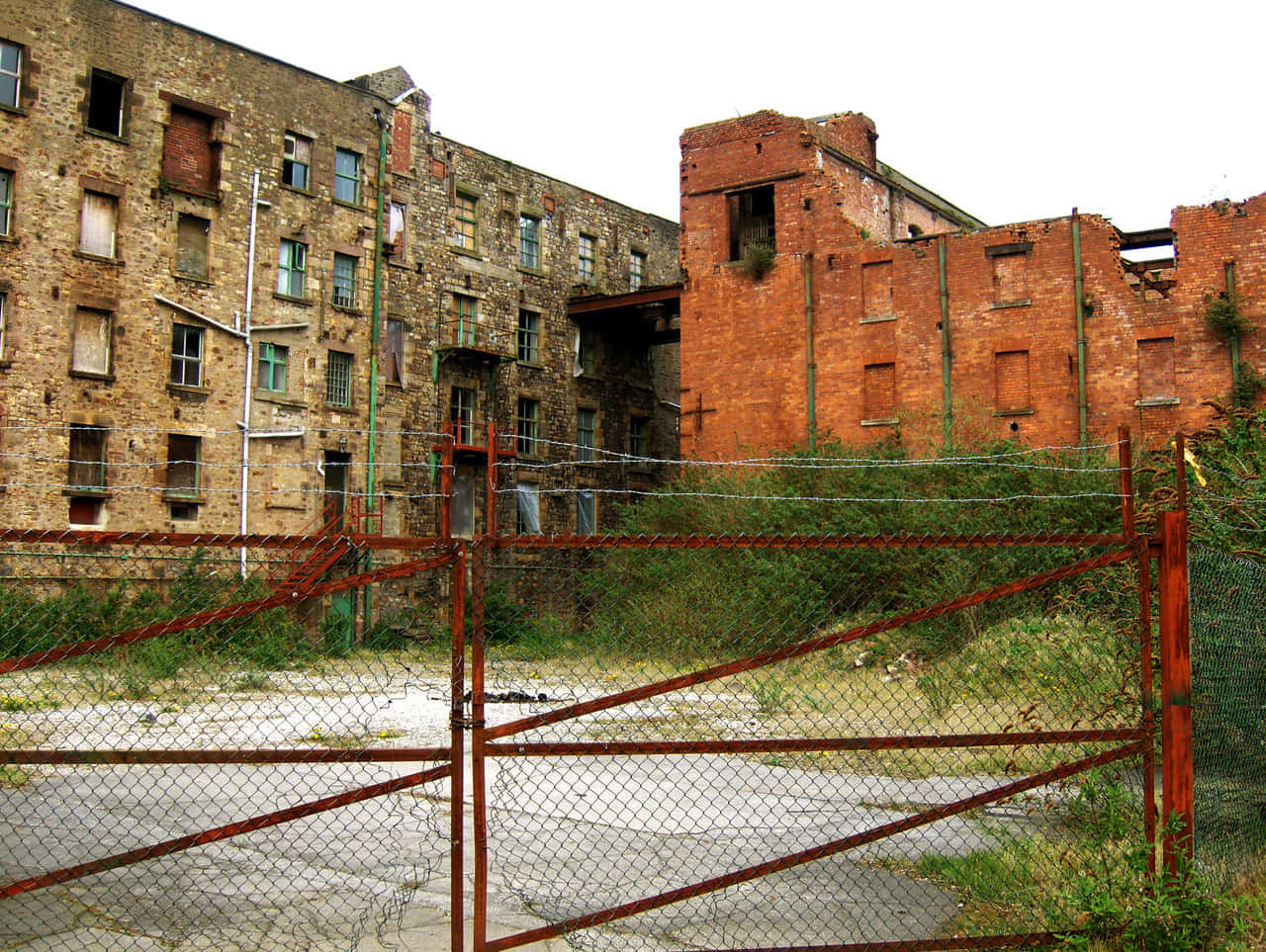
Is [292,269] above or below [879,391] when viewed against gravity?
above

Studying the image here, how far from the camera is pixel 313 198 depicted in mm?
28891

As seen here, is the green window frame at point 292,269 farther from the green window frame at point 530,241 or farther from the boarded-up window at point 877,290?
the boarded-up window at point 877,290

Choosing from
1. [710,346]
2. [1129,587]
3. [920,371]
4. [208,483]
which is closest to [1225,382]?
[920,371]

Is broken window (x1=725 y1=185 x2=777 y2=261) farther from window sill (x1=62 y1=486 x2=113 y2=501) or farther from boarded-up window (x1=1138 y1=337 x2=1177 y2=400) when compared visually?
window sill (x1=62 y1=486 x2=113 y2=501)

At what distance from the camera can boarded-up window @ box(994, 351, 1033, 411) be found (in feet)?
87.7

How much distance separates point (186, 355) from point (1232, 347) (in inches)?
957

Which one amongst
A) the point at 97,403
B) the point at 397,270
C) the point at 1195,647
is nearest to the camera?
the point at 1195,647

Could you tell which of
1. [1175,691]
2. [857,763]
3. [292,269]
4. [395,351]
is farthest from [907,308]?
[1175,691]

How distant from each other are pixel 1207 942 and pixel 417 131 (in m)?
30.6

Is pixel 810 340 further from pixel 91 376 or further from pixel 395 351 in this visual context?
pixel 91 376

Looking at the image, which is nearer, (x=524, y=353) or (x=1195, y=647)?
(x=1195, y=647)

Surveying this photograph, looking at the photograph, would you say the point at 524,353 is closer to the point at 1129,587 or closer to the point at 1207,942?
the point at 1129,587

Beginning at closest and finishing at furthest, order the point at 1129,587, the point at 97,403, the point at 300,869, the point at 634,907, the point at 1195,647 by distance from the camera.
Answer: the point at 634,907 → the point at 1195,647 → the point at 300,869 → the point at 1129,587 → the point at 97,403

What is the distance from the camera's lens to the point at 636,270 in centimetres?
3834
